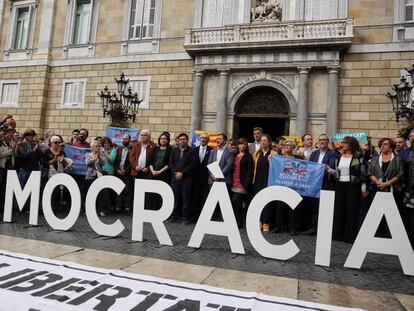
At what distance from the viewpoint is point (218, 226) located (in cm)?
429

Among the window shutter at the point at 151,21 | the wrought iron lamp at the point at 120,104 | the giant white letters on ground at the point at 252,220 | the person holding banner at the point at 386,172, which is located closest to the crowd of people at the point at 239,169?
the person holding banner at the point at 386,172

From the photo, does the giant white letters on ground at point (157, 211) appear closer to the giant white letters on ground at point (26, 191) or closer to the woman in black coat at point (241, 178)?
the giant white letters on ground at point (26, 191)

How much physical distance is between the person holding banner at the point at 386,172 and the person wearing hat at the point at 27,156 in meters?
6.49

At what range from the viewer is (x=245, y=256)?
438cm

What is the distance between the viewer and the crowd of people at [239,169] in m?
5.45

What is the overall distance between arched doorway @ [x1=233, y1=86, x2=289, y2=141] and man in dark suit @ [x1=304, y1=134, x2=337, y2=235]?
21.0 ft

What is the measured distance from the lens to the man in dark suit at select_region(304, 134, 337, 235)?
5.96 meters

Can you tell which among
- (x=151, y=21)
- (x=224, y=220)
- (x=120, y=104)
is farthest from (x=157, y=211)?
(x=151, y=21)

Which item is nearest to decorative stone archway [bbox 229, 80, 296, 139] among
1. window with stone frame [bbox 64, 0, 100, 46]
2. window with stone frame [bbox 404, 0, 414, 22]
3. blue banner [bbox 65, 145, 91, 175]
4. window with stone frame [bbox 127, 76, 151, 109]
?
window with stone frame [bbox 127, 76, 151, 109]

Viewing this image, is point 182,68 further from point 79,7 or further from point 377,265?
point 377,265

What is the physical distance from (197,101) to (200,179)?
6.71 meters

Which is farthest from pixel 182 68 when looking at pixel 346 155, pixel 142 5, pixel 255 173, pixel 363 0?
pixel 346 155

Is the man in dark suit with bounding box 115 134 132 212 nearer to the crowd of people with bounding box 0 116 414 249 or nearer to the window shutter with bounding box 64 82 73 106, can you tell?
the crowd of people with bounding box 0 116 414 249

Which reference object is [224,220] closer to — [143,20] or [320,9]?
[320,9]
